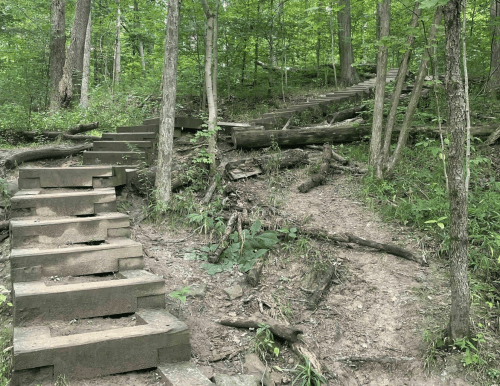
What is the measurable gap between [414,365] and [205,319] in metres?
2.16

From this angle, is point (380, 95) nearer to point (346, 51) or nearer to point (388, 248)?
point (388, 248)

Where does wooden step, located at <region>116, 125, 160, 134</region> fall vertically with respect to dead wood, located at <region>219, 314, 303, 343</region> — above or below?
above

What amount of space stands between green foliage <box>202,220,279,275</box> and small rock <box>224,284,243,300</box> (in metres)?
0.35

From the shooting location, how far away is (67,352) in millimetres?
2887

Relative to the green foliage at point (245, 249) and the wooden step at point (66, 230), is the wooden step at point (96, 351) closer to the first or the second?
the wooden step at point (66, 230)

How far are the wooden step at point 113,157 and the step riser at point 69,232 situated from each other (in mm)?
2144

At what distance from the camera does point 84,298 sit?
3490 mm

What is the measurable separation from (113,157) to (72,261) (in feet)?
9.93

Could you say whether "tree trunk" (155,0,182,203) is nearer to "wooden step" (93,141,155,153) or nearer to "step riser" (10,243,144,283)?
"wooden step" (93,141,155,153)

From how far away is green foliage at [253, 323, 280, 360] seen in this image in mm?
3798

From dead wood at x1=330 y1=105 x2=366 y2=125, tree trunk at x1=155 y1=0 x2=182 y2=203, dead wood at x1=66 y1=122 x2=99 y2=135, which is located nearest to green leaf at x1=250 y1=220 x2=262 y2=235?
tree trunk at x1=155 y1=0 x2=182 y2=203

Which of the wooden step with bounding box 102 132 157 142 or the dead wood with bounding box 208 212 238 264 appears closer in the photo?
the dead wood with bounding box 208 212 238 264

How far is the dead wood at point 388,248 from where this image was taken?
5.10 meters

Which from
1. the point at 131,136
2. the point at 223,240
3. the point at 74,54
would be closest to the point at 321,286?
the point at 223,240
